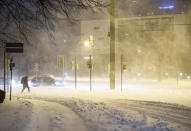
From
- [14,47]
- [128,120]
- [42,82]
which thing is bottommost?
[128,120]

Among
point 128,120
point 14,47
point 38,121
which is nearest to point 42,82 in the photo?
point 14,47

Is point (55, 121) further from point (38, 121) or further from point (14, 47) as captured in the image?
point (14, 47)

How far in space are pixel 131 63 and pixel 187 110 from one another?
45610 mm

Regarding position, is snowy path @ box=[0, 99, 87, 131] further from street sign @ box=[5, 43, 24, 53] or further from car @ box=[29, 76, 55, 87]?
car @ box=[29, 76, 55, 87]

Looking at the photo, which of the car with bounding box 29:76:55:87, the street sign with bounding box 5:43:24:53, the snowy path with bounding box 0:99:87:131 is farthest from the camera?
the car with bounding box 29:76:55:87

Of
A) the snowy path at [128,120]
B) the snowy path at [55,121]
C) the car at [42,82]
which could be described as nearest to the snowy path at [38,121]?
A: the snowy path at [55,121]

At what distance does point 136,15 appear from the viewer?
5259cm

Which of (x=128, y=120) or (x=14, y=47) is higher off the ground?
(x=14, y=47)

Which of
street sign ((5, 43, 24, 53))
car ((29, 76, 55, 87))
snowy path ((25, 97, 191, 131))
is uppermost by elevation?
street sign ((5, 43, 24, 53))

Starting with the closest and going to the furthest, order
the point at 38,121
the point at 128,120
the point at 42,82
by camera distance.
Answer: the point at 38,121 < the point at 128,120 < the point at 42,82

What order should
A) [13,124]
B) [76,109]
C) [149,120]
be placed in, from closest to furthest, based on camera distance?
[13,124], [149,120], [76,109]

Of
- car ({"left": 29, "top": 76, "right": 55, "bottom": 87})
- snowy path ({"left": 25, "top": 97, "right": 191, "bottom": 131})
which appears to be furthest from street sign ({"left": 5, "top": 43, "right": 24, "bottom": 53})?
car ({"left": 29, "top": 76, "right": 55, "bottom": 87})

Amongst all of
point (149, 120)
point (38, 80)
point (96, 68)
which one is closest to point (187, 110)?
point (149, 120)

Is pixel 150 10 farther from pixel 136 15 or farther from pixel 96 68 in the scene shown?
pixel 96 68
